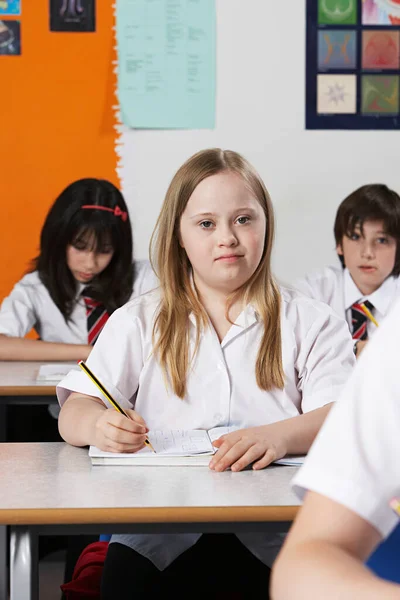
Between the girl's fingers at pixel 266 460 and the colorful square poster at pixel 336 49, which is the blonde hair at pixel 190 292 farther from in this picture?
the colorful square poster at pixel 336 49

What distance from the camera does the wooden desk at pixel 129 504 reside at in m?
1.12

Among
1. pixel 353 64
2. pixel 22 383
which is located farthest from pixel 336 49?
pixel 22 383

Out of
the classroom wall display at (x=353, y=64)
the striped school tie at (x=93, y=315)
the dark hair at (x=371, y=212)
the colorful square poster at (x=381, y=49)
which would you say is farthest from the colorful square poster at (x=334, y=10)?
the striped school tie at (x=93, y=315)

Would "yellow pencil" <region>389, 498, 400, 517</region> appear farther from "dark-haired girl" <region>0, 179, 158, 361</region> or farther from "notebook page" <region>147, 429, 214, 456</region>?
"dark-haired girl" <region>0, 179, 158, 361</region>

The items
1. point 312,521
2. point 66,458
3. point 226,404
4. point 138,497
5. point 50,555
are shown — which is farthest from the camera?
point 50,555

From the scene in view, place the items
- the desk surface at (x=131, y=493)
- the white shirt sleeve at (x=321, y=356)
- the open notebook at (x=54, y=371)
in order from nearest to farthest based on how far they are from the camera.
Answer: the desk surface at (x=131, y=493), the white shirt sleeve at (x=321, y=356), the open notebook at (x=54, y=371)

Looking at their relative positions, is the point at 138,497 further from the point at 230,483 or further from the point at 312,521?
the point at 312,521

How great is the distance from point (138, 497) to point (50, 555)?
1873 millimetres

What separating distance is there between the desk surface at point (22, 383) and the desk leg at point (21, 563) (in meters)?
0.97

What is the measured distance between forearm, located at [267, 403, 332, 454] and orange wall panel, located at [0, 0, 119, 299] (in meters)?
2.60

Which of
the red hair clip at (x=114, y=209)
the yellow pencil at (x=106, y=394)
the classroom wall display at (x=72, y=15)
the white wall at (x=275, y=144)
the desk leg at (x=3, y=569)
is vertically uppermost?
the classroom wall display at (x=72, y=15)

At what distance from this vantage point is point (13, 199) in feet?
12.9

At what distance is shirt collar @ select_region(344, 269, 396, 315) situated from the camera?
10.5 feet

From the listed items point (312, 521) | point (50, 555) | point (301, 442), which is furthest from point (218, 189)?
point (50, 555)
